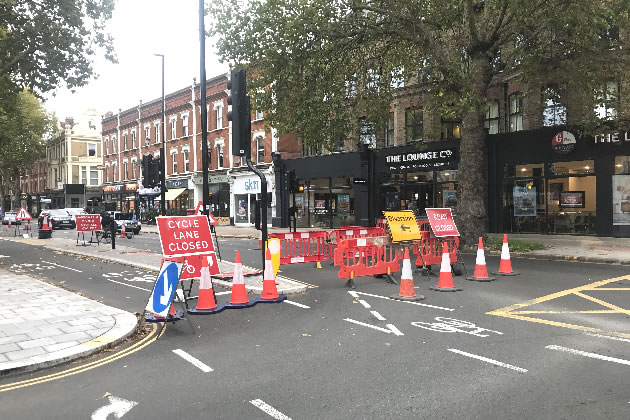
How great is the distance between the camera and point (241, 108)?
9.80 metres

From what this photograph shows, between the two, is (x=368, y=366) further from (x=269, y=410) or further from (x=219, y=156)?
(x=219, y=156)

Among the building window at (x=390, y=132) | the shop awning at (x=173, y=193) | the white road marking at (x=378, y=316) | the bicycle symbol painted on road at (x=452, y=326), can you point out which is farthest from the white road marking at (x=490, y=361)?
the shop awning at (x=173, y=193)

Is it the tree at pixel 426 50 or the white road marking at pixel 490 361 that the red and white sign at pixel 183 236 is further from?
the tree at pixel 426 50

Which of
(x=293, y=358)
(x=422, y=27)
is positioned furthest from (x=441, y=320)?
(x=422, y=27)

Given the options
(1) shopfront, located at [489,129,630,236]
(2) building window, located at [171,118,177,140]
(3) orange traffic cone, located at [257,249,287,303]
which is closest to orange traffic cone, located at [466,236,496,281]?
(3) orange traffic cone, located at [257,249,287,303]

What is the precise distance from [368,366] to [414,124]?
24.1 meters

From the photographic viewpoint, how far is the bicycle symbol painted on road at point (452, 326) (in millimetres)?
6441

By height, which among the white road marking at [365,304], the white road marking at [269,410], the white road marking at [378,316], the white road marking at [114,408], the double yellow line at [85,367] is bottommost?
the double yellow line at [85,367]

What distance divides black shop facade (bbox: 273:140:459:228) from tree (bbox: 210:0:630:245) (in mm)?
6760

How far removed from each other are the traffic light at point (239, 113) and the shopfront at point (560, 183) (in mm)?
15428

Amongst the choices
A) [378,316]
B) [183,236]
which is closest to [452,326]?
[378,316]

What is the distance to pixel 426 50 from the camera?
18.3 m

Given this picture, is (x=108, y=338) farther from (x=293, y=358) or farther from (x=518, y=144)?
(x=518, y=144)

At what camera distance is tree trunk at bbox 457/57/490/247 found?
1723 centimetres
